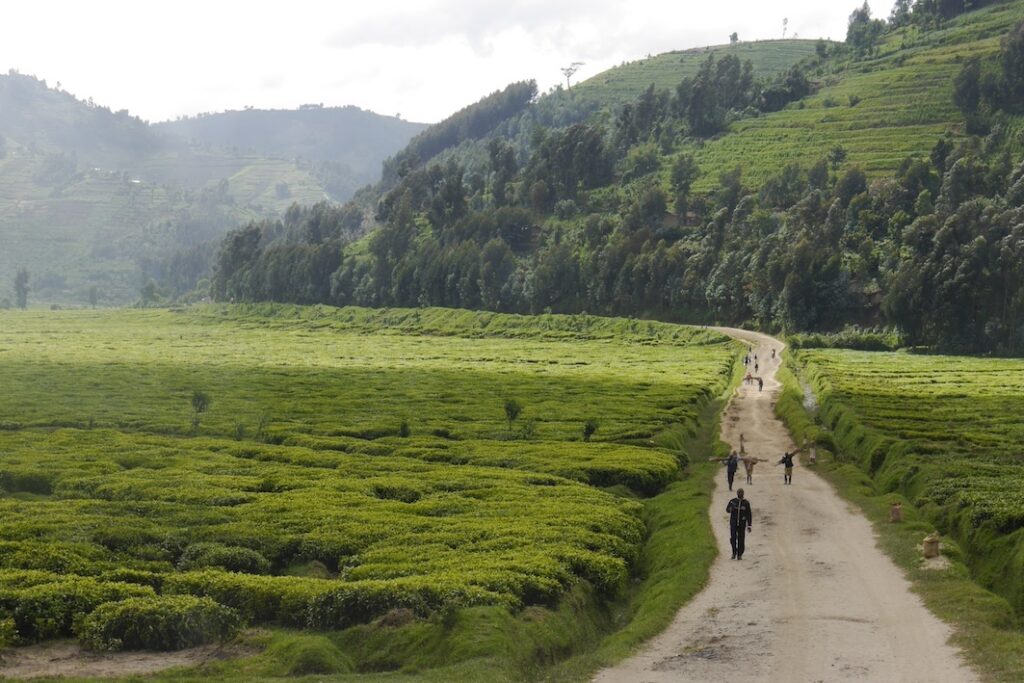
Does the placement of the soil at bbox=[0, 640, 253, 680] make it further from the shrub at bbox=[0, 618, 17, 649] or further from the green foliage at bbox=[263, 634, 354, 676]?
the green foliage at bbox=[263, 634, 354, 676]

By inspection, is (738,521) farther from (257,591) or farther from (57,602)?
(57,602)

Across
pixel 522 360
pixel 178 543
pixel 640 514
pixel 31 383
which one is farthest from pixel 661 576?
pixel 522 360

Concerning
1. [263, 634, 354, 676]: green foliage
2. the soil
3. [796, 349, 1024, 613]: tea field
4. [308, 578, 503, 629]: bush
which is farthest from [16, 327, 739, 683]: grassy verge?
[796, 349, 1024, 613]: tea field

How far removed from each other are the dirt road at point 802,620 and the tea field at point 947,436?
3.17m

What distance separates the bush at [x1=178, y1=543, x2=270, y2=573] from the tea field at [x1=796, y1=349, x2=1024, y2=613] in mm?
23707

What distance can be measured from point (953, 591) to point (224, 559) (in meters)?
23.1

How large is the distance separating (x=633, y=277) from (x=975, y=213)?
59.2 metres

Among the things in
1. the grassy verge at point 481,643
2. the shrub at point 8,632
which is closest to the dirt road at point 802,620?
the grassy verge at point 481,643

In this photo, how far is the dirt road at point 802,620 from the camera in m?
25.9

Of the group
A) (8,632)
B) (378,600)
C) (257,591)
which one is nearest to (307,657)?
(378,600)

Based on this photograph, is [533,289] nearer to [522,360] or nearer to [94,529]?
[522,360]

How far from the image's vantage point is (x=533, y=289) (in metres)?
196

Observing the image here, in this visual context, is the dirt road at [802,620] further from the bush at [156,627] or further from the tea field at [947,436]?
the bush at [156,627]

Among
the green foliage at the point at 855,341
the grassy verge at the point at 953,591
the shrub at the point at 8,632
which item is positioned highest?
the green foliage at the point at 855,341
